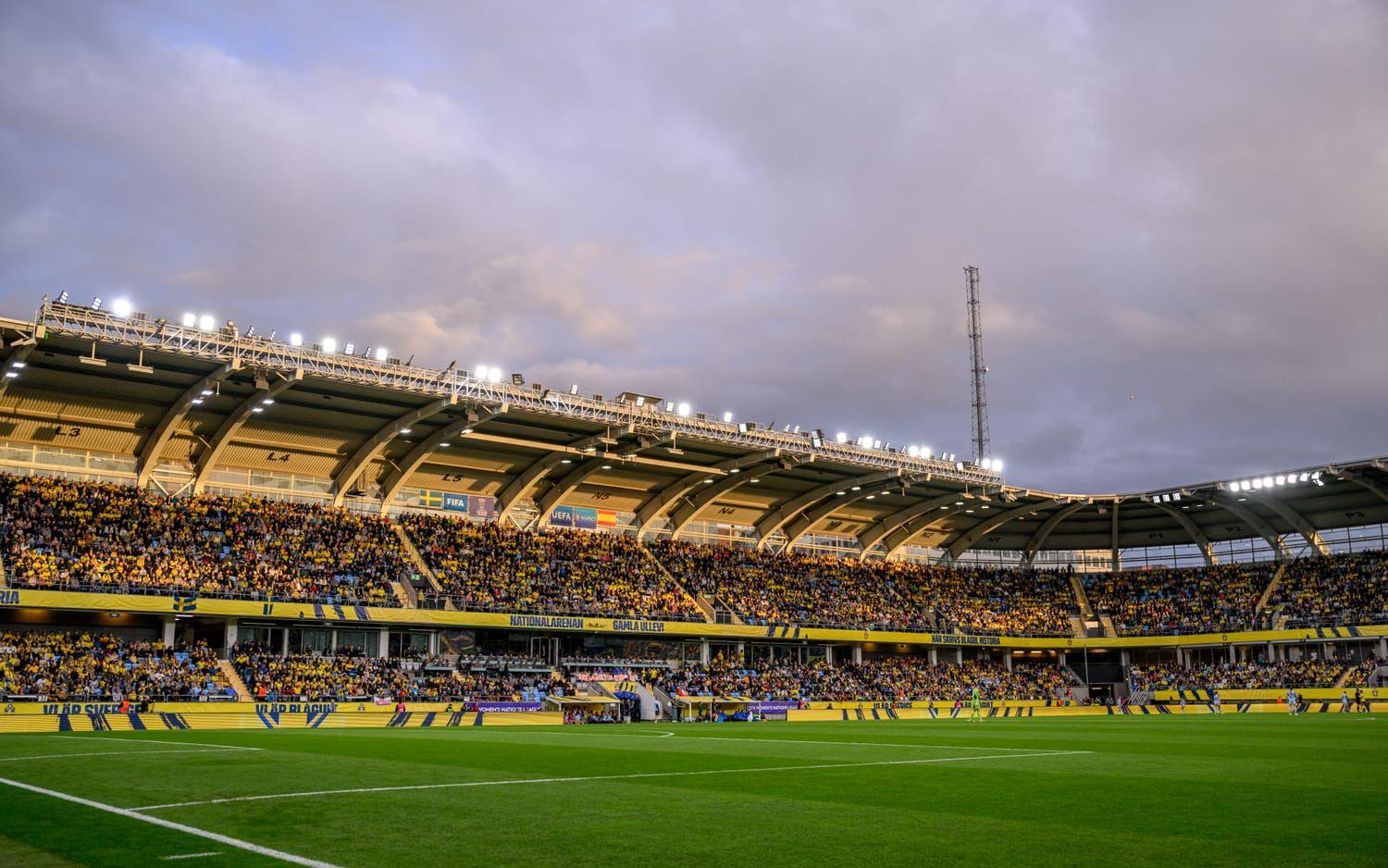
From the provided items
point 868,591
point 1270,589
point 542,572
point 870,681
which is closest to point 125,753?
point 542,572

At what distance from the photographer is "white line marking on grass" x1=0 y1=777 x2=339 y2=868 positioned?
865 cm

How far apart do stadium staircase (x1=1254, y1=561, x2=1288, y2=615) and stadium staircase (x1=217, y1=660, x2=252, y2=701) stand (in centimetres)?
6411

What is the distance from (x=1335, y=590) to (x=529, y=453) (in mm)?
53718

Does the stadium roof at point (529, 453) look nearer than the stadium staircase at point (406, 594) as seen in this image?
Yes

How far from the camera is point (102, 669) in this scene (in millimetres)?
43875

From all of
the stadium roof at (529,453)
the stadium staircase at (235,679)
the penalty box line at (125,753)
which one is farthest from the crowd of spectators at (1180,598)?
the penalty box line at (125,753)

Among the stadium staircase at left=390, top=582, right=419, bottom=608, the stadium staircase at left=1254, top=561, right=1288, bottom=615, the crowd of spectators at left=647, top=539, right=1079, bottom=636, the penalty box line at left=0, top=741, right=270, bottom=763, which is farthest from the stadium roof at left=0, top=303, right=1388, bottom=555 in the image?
the penalty box line at left=0, top=741, right=270, bottom=763

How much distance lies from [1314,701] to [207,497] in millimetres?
62915

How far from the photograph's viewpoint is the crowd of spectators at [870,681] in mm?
62156

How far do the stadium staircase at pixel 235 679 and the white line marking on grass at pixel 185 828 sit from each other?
110 ft

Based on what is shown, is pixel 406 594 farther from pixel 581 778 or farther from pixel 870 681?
pixel 581 778

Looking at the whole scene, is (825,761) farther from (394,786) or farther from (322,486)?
(322,486)

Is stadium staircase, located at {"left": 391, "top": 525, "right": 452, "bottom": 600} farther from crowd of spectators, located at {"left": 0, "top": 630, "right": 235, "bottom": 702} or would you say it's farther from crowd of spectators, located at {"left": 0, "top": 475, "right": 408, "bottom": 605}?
crowd of spectators, located at {"left": 0, "top": 630, "right": 235, "bottom": 702}

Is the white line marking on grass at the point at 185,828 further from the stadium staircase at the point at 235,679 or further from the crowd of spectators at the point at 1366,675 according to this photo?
the crowd of spectators at the point at 1366,675
